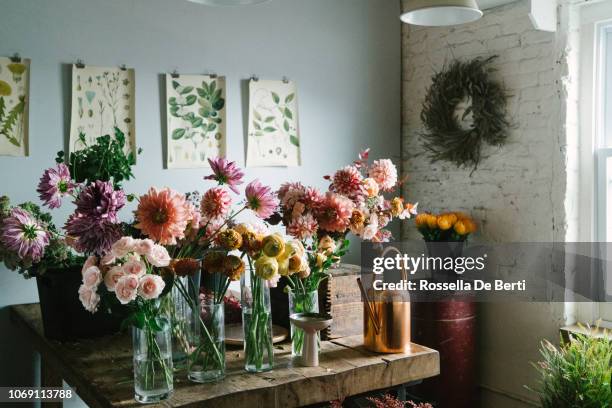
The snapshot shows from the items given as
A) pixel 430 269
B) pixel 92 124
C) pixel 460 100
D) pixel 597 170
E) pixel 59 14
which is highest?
pixel 59 14

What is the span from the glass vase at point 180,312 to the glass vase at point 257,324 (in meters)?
0.14

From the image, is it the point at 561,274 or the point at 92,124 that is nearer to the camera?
the point at 92,124

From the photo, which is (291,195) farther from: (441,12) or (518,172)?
(518,172)

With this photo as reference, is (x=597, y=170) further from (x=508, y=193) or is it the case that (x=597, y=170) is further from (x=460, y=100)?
(x=460, y=100)

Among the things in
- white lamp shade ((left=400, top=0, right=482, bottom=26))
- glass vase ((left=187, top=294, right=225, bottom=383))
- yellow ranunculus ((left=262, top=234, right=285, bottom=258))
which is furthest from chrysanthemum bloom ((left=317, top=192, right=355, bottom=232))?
white lamp shade ((left=400, top=0, right=482, bottom=26))

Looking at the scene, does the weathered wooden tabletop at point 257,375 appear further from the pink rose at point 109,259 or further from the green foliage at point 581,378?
the green foliage at point 581,378

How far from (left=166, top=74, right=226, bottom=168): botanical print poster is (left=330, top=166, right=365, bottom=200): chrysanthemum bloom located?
1.22 meters

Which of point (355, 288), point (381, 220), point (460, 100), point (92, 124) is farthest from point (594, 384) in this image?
point (92, 124)

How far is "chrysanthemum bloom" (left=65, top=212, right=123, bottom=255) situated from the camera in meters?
1.39

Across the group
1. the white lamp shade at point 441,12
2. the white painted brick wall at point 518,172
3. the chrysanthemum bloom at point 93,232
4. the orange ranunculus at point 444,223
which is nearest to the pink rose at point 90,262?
the chrysanthemum bloom at point 93,232

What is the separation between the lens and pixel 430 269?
3.24 meters

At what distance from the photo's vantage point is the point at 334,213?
Answer: 1642 millimetres

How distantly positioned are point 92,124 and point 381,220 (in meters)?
1.47

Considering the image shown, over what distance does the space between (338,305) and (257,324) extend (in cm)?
48
